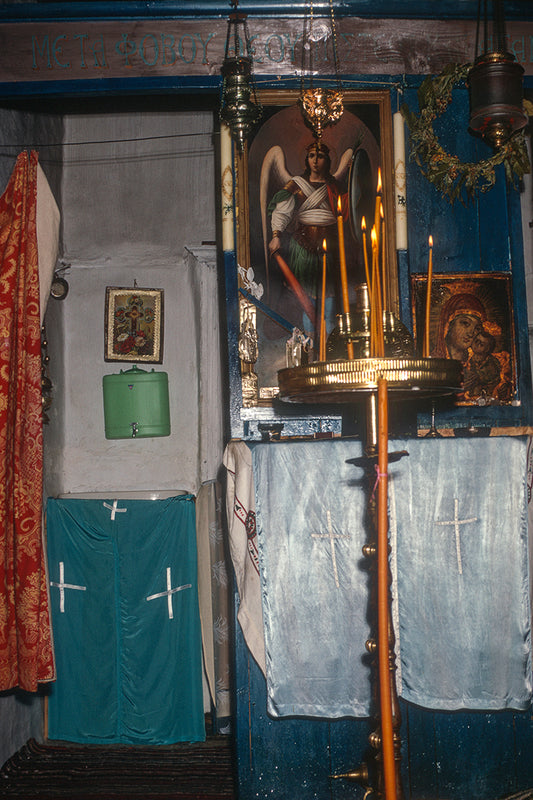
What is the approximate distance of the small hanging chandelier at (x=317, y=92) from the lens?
132 inches

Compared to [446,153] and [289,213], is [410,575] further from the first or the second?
[446,153]

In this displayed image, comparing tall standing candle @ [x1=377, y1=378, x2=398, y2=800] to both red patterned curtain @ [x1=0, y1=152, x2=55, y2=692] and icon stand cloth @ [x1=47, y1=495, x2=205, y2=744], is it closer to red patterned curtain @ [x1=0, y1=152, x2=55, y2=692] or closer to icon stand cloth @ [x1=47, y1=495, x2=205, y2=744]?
red patterned curtain @ [x1=0, y1=152, x2=55, y2=692]

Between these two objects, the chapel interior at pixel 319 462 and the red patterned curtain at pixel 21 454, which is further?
the red patterned curtain at pixel 21 454

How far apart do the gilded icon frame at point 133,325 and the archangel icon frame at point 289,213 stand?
1.69 meters

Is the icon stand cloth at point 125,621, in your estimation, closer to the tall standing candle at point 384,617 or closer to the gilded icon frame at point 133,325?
the gilded icon frame at point 133,325

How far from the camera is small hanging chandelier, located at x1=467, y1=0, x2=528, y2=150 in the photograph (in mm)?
3119

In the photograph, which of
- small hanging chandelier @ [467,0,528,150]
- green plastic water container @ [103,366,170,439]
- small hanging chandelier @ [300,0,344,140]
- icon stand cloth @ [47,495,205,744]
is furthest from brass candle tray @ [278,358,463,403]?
green plastic water container @ [103,366,170,439]

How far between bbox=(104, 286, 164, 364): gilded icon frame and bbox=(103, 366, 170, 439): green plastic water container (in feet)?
0.50

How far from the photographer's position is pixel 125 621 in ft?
14.4

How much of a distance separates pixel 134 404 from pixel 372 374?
3.35 metres

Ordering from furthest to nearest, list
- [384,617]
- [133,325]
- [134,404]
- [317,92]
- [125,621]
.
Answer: [133,325]
[134,404]
[125,621]
[317,92]
[384,617]

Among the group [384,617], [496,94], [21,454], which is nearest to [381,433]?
[384,617]

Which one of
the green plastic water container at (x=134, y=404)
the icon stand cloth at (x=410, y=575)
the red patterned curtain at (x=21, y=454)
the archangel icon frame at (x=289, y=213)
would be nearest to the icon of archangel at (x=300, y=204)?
the archangel icon frame at (x=289, y=213)

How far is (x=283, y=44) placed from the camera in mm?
3363
